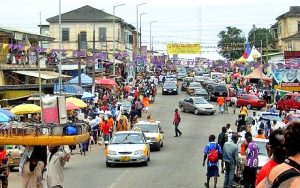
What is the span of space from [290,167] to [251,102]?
2117 inches

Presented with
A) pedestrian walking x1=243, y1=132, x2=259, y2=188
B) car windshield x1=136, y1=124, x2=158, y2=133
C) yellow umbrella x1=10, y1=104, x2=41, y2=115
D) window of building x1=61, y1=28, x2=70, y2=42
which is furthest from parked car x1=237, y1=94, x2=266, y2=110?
window of building x1=61, y1=28, x2=70, y2=42

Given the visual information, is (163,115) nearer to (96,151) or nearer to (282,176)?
(96,151)

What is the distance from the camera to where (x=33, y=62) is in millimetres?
57906

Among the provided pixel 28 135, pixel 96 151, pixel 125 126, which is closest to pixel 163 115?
pixel 125 126

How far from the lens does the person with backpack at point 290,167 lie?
17.9ft

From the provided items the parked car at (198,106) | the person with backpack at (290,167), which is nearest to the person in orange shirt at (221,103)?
the parked car at (198,106)

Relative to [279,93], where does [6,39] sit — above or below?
above

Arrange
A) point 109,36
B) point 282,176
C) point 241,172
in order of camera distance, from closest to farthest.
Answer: point 282,176
point 241,172
point 109,36

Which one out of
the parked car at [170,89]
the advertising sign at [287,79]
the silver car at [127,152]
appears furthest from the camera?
the parked car at [170,89]

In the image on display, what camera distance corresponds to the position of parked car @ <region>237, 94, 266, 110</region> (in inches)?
2307

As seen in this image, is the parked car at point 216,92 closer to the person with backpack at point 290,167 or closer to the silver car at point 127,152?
the silver car at point 127,152

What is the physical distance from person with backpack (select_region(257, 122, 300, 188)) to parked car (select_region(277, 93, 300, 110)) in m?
44.9

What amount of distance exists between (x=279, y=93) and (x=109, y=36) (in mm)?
51516

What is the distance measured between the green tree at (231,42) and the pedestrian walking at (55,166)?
5538 inches
